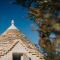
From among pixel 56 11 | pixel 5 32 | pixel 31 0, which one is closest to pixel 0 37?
pixel 5 32

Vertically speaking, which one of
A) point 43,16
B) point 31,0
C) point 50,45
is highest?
point 31,0

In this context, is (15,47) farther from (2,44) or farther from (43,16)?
(43,16)

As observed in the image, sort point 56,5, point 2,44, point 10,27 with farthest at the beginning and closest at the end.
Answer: point 10,27, point 2,44, point 56,5

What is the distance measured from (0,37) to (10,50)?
3.57 feet

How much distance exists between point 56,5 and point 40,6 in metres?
0.82

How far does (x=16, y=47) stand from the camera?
19.3 metres

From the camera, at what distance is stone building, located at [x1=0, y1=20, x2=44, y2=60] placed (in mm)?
18891

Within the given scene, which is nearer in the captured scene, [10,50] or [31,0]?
[31,0]

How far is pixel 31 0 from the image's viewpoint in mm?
7199

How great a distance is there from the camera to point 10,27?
66.7 ft

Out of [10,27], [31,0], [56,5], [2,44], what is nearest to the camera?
[56,5]

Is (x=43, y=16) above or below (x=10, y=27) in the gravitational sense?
below

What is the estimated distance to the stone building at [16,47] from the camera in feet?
62.0

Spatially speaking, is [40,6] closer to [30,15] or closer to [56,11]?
[30,15]
